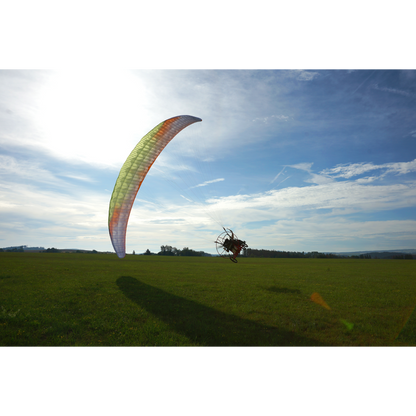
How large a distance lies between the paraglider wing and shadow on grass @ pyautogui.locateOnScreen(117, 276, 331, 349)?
19.1 ft

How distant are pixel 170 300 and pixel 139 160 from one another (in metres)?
8.63

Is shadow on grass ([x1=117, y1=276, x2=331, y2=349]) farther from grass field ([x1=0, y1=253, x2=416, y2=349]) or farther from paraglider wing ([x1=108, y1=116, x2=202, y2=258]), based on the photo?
paraglider wing ([x1=108, y1=116, x2=202, y2=258])

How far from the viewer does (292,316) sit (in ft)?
35.2

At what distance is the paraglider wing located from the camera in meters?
14.4

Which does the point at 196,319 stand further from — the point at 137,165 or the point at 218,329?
the point at 137,165

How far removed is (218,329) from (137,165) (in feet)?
33.9

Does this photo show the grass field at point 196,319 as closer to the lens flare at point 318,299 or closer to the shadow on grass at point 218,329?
the shadow on grass at point 218,329

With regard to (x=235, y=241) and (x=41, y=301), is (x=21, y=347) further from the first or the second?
(x=235, y=241)

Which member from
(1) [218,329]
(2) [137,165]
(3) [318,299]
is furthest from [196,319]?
(2) [137,165]

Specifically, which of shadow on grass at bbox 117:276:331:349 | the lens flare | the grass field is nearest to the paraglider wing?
the grass field

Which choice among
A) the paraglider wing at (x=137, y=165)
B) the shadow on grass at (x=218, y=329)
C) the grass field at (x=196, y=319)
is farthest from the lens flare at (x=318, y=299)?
the paraglider wing at (x=137, y=165)

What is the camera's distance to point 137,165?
1434 centimetres

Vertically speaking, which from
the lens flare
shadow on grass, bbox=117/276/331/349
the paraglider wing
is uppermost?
the paraglider wing
